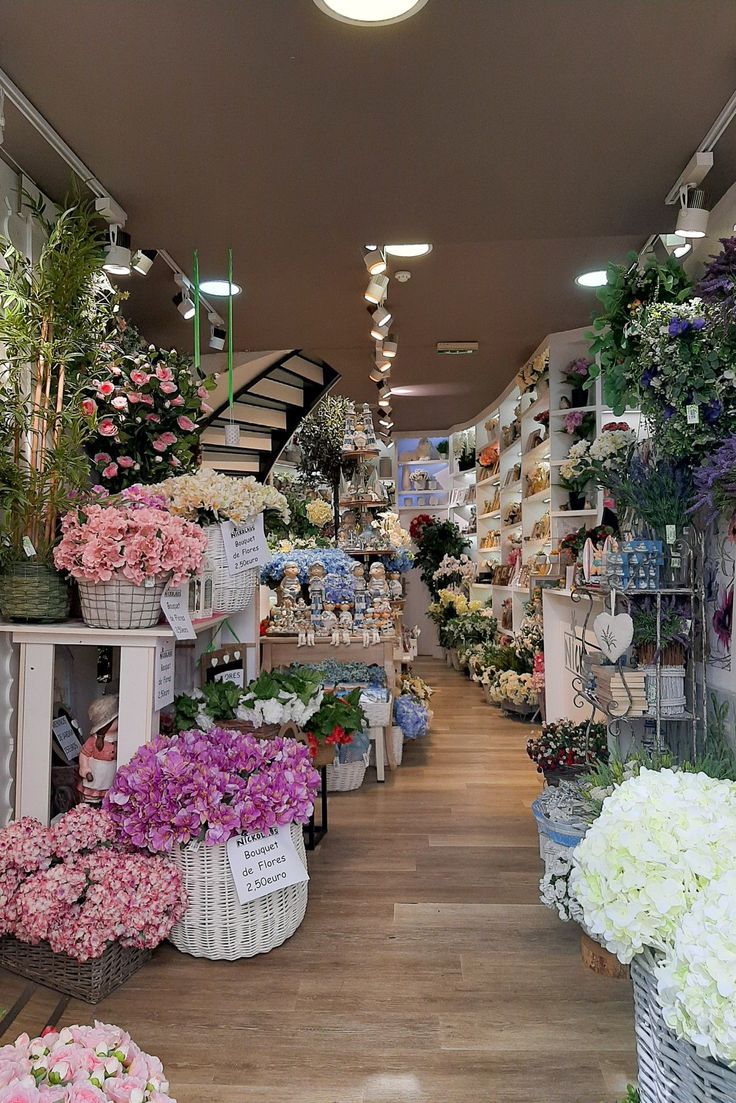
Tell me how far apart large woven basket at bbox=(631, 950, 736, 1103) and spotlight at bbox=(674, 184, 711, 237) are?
247cm

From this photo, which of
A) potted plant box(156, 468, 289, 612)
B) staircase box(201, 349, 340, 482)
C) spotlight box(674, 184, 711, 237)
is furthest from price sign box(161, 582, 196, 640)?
staircase box(201, 349, 340, 482)

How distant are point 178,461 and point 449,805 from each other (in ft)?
7.27

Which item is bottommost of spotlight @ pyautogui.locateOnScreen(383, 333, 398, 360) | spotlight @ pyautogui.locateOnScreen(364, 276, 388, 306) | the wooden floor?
the wooden floor

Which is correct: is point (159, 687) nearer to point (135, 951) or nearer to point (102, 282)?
Result: point (135, 951)

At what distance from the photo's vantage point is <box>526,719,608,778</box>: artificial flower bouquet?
346 centimetres

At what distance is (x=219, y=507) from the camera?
9.59ft

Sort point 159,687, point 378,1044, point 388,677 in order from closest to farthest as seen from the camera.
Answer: point 378,1044
point 159,687
point 388,677

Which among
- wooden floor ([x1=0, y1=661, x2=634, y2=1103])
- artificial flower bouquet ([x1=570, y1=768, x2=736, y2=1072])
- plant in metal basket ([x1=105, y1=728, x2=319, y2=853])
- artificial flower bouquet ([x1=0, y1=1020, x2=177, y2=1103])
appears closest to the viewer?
artificial flower bouquet ([x1=0, y1=1020, x2=177, y2=1103])

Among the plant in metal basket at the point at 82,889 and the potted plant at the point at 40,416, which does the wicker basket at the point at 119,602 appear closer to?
the potted plant at the point at 40,416

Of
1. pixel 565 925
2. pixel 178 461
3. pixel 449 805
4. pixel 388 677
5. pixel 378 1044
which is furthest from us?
pixel 388 677

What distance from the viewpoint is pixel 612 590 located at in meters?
2.85

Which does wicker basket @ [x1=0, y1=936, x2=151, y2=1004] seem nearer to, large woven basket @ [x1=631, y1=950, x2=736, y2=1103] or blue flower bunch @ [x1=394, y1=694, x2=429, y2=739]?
large woven basket @ [x1=631, y1=950, x2=736, y2=1103]

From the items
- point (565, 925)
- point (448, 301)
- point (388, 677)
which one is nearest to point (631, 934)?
point (565, 925)

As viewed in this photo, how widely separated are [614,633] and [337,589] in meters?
2.50
